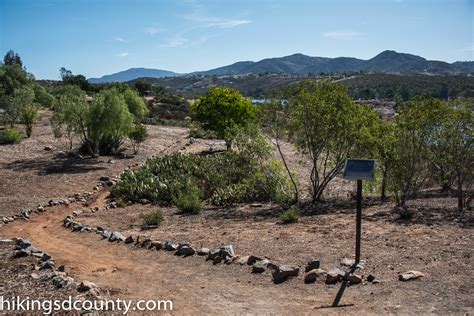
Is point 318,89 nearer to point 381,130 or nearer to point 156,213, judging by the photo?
point 381,130

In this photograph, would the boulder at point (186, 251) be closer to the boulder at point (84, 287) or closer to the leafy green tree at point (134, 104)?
the boulder at point (84, 287)

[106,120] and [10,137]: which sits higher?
[106,120]

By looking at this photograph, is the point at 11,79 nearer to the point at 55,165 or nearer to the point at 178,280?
the point at 55,165

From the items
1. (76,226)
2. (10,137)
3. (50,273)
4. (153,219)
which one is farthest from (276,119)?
(10,137)

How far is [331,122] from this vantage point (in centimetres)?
1334

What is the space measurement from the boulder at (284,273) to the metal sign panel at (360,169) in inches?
68.7

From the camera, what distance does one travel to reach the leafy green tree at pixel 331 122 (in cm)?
1326

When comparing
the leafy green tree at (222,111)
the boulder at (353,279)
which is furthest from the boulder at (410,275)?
the leafy green tree at (222,111)

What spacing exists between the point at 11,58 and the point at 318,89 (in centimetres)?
8310

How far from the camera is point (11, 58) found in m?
83.1

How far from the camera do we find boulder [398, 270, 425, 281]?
279 inches

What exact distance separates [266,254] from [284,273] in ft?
4.76

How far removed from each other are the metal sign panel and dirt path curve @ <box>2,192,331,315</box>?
1974mm

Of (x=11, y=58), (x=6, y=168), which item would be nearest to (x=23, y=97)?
(x=6, y=168)
